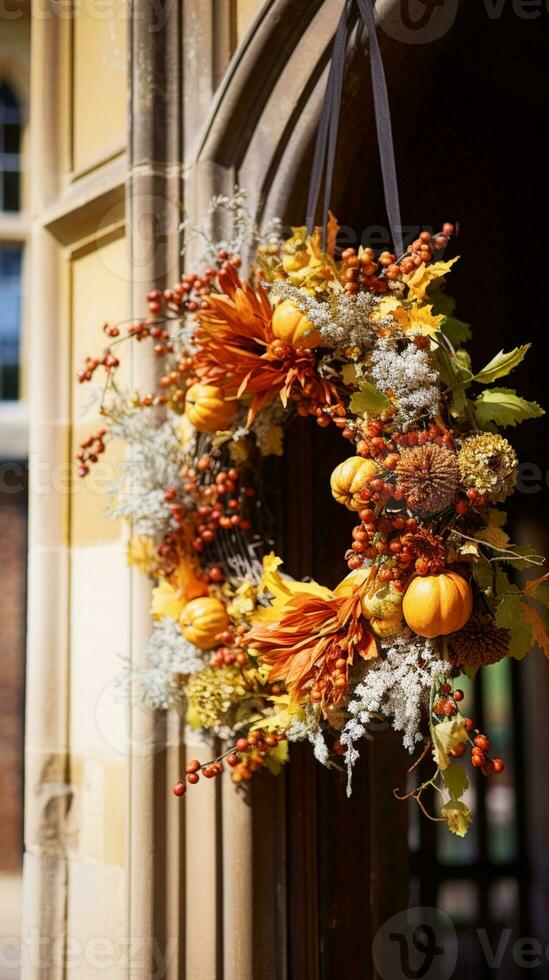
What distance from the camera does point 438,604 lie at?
1307 millimetres

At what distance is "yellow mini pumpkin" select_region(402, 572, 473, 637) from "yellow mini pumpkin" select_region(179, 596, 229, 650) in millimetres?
416

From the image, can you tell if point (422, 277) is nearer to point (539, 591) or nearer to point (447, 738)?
point (539, 591)

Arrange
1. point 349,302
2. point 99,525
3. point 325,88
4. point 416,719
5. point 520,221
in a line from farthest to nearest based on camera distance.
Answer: point 520,221 < point 99,525 < point 325,88 < point 349,302 < point 416,719

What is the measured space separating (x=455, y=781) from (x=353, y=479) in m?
0.41

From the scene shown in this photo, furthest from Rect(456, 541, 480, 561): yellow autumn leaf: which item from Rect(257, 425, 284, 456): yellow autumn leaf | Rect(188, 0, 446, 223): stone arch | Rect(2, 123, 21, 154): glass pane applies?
Rect(2, 123, 21, 154): glass pane

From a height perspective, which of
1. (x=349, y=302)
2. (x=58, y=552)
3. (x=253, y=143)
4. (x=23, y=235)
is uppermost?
(x=23, y=235)

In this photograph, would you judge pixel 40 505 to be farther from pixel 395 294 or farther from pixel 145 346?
pixel 395 294

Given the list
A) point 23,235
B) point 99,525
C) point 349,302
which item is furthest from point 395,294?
point 23,235

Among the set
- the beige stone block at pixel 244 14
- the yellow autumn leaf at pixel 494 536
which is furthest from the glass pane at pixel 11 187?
the yellow autumn leaf at pixel 494 536

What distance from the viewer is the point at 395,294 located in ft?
4.89

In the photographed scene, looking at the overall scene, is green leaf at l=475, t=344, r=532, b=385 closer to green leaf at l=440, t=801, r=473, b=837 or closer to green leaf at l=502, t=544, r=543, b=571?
green leaf at l=502, t=544, r=543, b=571

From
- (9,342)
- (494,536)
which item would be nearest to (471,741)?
(494,536)

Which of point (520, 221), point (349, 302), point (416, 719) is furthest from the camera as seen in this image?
point (520, 221)

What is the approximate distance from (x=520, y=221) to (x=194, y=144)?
0.99 m
